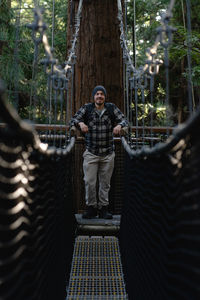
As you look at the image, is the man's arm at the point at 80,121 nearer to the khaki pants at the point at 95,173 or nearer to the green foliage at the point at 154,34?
the khaki pants at the point at 95,173

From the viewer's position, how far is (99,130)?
257 centimetres

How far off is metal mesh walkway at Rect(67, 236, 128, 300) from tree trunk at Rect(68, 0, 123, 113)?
51.8 inches

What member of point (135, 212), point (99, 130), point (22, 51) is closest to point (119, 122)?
point (99, 130)

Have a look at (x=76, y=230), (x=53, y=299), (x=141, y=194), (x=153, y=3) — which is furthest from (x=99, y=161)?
(x=153, y=3)

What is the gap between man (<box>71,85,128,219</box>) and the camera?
258 centimetres

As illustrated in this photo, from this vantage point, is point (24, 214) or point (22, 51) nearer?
point (24, 214)

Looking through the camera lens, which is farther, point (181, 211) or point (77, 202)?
point (77, 202)

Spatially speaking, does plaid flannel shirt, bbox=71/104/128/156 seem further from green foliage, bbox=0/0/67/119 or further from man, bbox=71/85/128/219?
green foliage, bbox=0/0/67/119

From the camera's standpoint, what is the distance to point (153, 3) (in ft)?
19.8

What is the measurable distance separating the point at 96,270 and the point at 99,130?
1.03 m

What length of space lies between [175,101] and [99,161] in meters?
6.33

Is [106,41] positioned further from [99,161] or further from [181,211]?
[181,211]

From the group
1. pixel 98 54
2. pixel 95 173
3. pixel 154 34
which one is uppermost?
pixel 154 34

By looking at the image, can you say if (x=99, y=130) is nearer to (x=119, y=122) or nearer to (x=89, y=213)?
(x=119, y=122)
